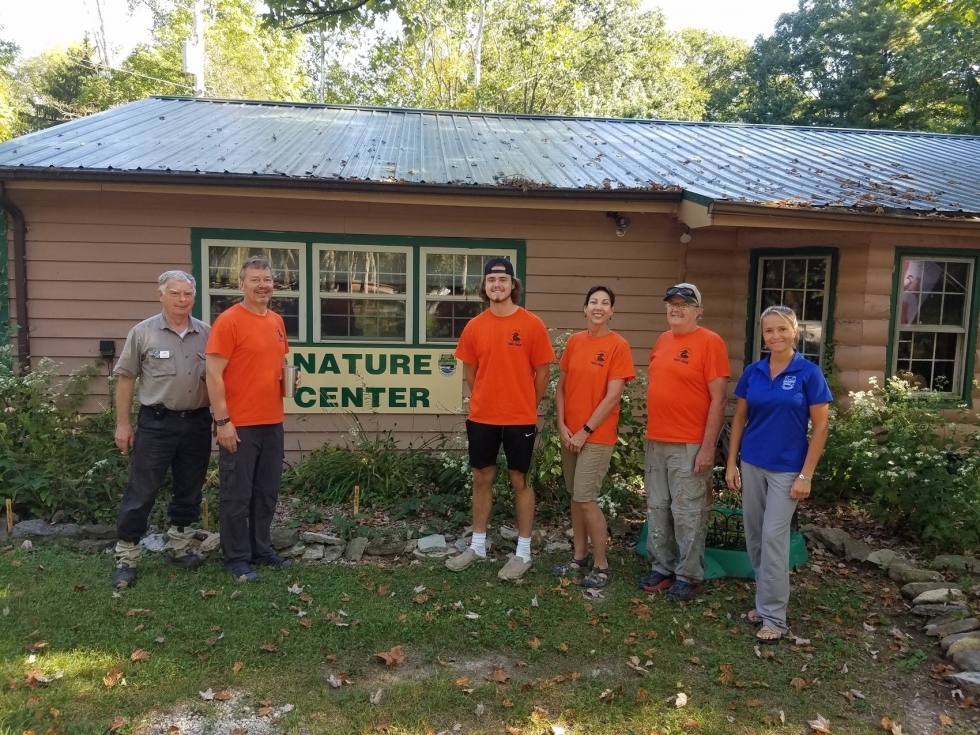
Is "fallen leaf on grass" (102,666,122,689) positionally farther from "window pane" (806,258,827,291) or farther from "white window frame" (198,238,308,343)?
"window pane" (806,258,827,291)

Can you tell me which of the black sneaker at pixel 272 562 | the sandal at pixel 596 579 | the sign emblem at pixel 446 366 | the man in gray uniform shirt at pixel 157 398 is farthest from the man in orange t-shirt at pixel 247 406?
the sign emblem at pixel 446 366

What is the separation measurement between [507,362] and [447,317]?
2761mm

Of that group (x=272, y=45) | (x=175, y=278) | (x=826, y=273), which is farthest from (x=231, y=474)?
(x=272, y=45)

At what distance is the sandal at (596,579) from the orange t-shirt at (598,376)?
0.80m

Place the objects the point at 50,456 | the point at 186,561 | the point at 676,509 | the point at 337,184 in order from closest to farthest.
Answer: the point at 676,509
the point at 186,561
the point at 50,456
the point at 337,184

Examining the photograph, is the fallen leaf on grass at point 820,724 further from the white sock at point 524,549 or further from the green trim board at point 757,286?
the green trim board at point 757,286

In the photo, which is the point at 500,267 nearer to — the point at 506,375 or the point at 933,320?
the point at 506,375

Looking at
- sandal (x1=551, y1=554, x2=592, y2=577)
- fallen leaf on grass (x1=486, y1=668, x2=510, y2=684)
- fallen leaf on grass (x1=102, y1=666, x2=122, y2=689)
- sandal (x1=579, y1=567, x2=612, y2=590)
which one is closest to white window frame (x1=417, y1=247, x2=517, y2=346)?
sandal (x1=551, y1=554, x2=592, y2=577)

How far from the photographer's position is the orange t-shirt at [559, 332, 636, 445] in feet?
12.8

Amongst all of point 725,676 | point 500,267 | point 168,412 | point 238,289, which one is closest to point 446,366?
point 238,289

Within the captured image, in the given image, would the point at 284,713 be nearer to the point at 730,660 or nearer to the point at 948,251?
the point at 730,660

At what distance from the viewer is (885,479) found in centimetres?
477

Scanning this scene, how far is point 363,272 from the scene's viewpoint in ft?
21.4

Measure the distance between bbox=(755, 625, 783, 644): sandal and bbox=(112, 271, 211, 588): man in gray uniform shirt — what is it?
10.9 ft
